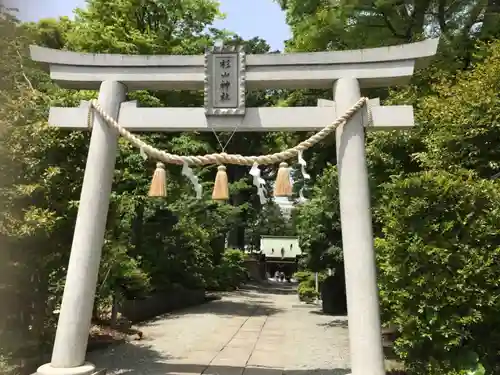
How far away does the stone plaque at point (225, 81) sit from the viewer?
5.80 m

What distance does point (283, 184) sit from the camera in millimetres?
5598

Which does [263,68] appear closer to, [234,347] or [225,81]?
[225,81]

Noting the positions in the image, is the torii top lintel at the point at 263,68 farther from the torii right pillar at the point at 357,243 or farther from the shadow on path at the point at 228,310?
the shadow on path at the point at 228,310

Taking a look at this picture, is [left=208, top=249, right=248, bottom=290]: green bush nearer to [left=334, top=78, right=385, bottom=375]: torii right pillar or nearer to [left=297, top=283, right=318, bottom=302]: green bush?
[left=297, top=283, right=318, bottom=302]: green bush

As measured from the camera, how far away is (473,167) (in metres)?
7.38

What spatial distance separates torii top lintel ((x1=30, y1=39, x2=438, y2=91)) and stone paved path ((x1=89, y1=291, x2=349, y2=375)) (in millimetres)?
4248

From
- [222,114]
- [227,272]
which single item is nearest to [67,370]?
[222,114]

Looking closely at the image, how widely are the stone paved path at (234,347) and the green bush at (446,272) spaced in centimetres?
191

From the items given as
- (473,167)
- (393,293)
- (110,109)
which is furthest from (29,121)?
(473,167)

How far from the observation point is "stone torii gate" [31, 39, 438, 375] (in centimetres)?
537

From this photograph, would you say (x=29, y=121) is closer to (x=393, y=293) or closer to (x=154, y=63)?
(x=154, y=63)

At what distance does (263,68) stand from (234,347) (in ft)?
18.5

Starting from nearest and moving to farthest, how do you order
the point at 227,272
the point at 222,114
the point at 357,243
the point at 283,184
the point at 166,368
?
the point at 357,243, the point at 283,184, the point at 222,114, the point at 166,368, the point at 227,272

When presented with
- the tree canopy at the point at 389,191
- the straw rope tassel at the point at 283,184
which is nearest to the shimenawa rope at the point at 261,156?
the straw rope tassel at the point at 283,184
